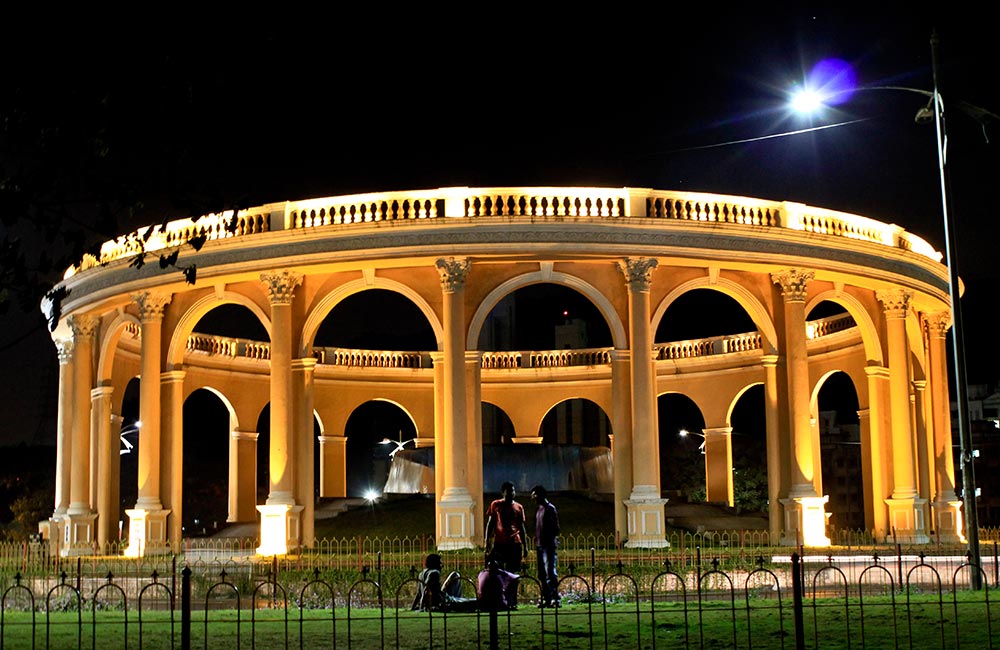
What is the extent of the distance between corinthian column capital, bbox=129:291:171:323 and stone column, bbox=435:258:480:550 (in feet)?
26.0

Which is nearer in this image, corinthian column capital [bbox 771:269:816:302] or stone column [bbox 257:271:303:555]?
stone column [bbox 257:271:303:555]

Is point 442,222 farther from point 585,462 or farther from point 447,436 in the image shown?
point 585,462

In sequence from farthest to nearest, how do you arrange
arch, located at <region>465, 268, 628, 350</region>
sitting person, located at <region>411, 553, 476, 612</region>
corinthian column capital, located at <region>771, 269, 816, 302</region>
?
corinthian column capital, located at <region>771, 269, 816, 302</region> < arch, located at <region>465, 268, 628, 350</region> < sitting person, located at <region>411, 553, 476, 612</region>

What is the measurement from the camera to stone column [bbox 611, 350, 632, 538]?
3136 cm

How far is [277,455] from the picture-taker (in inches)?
1217

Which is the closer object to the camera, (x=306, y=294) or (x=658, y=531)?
(x=658, y=531)

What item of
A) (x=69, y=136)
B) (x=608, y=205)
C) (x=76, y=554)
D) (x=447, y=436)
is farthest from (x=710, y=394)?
(x=69, y=136)

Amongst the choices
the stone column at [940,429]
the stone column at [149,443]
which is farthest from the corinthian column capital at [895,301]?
the stone column at [149,443]

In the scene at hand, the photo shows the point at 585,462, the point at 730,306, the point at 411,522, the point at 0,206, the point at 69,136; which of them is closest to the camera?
the point at 0,206

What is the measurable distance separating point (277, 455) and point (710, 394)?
62.5 feet

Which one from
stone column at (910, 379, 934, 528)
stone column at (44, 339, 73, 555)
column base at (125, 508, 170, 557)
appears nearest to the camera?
column base at (125, 508, 170, 557)

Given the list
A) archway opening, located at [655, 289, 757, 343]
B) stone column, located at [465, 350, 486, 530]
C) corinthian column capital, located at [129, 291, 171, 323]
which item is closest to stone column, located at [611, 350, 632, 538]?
stone column, located at [465, 350, 486, 530]

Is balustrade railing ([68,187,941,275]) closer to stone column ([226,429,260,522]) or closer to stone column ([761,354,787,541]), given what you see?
stone column ([761,354,787,541])

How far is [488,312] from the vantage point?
31547mm
